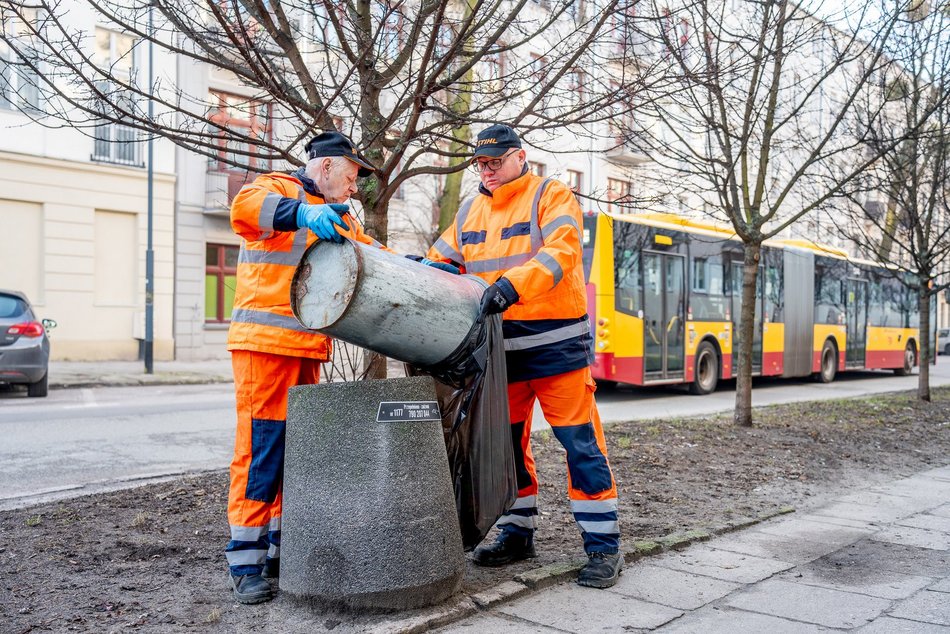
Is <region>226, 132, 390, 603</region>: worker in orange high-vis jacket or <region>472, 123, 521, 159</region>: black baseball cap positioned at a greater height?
<region>472, 123, 521, 159</region>: black baseball cap

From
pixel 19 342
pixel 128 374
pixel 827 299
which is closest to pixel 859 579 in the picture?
pixel 19 342

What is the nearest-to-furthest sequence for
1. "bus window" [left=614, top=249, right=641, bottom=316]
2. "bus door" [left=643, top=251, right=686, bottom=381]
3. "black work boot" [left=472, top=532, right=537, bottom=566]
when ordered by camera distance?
1. "black work boot" [left=472, top=532, right=537, bottom=566]
2. "bus window" [left=614, top=249, right=641, bottom=316]
3. "bus door" [left=643, top=251, right=686, bottom=381]

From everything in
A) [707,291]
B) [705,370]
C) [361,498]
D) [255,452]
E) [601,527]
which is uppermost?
[707,291]

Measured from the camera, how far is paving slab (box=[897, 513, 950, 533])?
516cm

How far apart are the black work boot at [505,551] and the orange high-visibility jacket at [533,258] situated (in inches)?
30.1

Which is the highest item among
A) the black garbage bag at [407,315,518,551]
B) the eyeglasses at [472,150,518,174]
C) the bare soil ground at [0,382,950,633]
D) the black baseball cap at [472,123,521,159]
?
the black baseball cap at [472,123,521,159]

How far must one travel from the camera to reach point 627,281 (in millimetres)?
14219

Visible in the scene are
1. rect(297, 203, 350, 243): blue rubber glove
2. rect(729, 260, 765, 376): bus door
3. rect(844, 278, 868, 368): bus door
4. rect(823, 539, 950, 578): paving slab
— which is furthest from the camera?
rect(844, 278, 868, 368): bus door

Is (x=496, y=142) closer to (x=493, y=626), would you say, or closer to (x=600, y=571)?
(x=600, y=571)

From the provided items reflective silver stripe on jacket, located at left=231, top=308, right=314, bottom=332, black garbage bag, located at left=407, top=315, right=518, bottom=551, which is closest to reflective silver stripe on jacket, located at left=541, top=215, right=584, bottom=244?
black garbage bag, located at left=407, top=315, right=518, bottom=551

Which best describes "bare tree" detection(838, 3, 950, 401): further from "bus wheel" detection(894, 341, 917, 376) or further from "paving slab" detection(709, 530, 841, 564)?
"bus wheel" detection(894, 341, 917, 376)

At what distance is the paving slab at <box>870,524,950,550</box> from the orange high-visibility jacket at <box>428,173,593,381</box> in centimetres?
209

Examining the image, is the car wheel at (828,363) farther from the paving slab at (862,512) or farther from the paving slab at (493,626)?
the paving slab at (493,626)

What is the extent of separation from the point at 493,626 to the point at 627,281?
1124 cm
